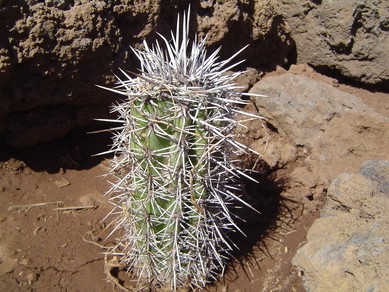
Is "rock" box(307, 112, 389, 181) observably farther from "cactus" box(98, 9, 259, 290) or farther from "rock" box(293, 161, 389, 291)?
"cactus" box(98, 9, 259, 290)

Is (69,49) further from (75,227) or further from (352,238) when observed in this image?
(352,238)

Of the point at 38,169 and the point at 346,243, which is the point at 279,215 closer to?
the point at 346,243

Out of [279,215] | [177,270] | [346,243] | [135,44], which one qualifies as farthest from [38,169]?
[346,243]

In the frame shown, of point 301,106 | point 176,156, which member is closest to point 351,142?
point 301,106

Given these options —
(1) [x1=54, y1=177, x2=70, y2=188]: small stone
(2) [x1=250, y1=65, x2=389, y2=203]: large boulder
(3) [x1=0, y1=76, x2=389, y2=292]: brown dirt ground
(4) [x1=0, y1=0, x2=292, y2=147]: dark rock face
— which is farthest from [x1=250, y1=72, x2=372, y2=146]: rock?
(1) [x1=54, y1=177, x2=70, y2=188]: small stone

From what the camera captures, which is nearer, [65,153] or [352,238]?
[352,238]

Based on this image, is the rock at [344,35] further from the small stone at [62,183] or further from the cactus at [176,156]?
the small stone at [62,183]

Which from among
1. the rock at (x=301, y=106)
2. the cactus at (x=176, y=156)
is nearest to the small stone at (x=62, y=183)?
the cactus at (x=176, y=156)
